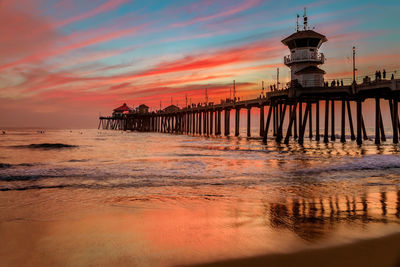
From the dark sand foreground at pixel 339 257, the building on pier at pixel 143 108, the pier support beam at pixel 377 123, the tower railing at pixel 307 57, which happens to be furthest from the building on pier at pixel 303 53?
the building on pier at pixel 143 108

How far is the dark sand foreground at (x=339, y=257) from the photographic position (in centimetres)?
396

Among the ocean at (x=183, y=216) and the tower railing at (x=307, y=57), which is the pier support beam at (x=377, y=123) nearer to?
the tower railing at (x=307, y=57)

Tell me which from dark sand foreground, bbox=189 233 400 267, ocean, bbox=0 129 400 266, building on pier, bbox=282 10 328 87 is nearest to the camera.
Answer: dark sand foreground, bbox=189 233 400 267

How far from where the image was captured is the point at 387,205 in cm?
730

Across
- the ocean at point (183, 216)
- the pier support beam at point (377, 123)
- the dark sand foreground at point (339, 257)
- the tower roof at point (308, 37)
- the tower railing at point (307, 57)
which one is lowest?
the ocean at point (183, 216)

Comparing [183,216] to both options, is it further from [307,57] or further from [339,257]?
[307,57]

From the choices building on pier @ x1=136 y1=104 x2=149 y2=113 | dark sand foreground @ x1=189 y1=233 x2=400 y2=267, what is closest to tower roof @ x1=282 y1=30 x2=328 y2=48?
dark sand foreground @ x1=189 y1=233 x2=400 y2=267

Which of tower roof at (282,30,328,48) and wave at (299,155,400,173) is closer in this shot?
wave at (299,155,400,173)

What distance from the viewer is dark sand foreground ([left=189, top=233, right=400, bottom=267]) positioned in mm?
3955

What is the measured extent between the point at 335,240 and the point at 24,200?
24.9 feet

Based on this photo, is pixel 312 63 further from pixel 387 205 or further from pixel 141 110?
pixel 141 110

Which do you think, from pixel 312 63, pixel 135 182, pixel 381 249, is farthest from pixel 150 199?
pixel 312 63

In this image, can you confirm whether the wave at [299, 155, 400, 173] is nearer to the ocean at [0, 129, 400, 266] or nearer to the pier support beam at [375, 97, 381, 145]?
the ocean at [0, 129, 400, 266]

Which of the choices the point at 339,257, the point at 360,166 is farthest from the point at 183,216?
the point at 360,166
